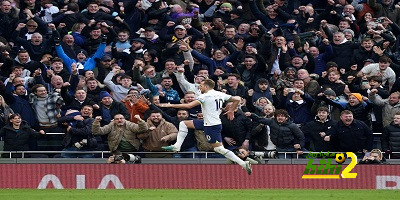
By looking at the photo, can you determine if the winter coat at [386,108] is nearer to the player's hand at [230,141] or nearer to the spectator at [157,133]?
the player's hand at [230,141]

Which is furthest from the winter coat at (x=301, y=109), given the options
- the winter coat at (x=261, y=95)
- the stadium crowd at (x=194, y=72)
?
the winter coat at (x=261, y=95)

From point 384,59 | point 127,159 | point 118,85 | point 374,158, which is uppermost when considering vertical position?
point 384,59

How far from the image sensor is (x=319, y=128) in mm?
24328

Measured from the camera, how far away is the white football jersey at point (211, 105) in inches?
879

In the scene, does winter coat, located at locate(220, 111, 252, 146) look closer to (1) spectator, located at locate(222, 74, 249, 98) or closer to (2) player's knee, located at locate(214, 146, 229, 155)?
A: (1) spectator, located at locate(222, 74, 249, 98)

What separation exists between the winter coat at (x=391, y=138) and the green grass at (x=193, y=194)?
2.14m

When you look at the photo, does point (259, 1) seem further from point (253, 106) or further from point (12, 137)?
point (12, 137)

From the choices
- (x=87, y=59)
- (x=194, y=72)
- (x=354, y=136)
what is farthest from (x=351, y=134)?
(x=87, y=59)

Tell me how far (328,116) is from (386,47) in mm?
3997

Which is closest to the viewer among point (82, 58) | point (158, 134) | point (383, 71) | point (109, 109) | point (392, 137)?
point (392, 137)

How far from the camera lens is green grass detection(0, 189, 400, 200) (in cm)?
2050

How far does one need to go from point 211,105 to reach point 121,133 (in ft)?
8.34

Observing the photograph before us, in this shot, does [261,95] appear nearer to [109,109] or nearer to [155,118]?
[155,118]

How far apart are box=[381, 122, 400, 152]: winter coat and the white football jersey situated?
12.3 feet
